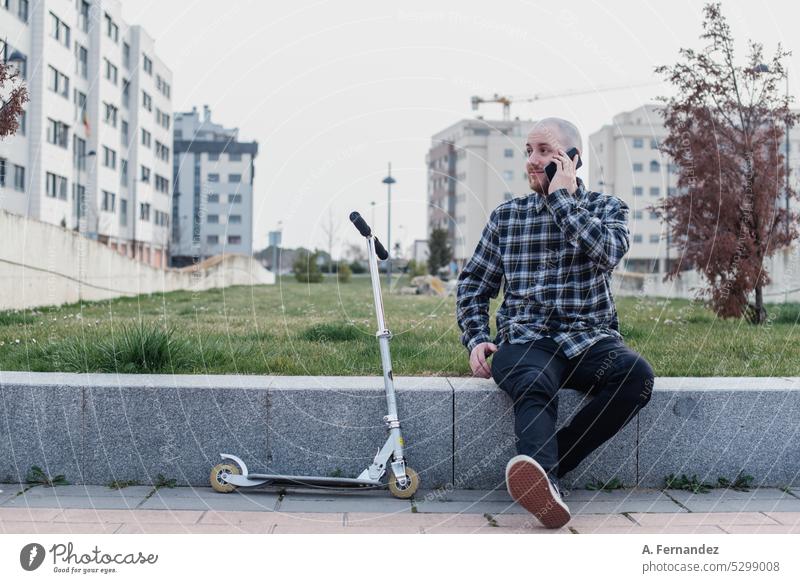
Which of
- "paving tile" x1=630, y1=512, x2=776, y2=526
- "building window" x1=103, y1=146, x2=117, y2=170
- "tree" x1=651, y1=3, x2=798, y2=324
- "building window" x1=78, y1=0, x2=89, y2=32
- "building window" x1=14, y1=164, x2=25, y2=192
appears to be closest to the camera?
"paving tile" x1=630, y1=512, x2=776, y2=526

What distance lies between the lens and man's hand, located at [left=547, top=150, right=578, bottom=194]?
3799 millimetres

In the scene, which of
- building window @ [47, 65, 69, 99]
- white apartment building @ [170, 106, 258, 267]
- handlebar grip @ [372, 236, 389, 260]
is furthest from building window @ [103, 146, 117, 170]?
handlebar grip @ [372, 236, 389, 260]

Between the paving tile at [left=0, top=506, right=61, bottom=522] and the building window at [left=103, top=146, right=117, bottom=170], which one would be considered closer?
the paving tile at [left=0, top=506, right=61, bottom=522]

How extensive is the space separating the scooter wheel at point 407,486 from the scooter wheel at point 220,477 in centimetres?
72

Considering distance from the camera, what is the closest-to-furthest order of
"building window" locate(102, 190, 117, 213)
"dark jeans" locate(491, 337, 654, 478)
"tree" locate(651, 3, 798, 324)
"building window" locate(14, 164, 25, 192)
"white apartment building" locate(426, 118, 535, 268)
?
1. "dark jeans" locate(491, 337, 654, 478)
2. "tree" locate(651, 3, 798, 324)
3. "building window" locate(14, 164, 25, 192)
4. "building window" locate(102, 190, 117, 213)
5. "white apartment building" locate(426, 118, 535, 268)

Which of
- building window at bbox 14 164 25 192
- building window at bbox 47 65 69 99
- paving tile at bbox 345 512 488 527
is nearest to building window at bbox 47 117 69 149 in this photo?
building window at bbox 47 65 69 99

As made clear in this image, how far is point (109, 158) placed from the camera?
53.7 metres

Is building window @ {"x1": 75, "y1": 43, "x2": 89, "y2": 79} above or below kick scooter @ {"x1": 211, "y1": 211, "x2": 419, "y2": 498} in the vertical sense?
above

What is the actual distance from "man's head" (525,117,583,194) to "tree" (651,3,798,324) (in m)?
6.79

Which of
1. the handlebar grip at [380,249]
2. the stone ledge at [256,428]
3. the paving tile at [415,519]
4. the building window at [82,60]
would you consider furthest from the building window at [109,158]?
the paving tile at [415,519]

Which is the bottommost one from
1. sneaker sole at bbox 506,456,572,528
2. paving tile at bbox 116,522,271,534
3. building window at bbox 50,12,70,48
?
paving tile at bbox 116,522,271,534

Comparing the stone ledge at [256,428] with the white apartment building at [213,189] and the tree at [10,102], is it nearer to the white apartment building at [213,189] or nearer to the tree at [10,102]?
the tree at [10,102]

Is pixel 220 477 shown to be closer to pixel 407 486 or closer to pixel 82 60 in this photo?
pixel 407 486

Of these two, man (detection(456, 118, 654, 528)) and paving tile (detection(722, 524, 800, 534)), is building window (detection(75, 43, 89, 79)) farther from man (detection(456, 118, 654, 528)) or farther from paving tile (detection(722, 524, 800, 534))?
paving tile (detection(722, 524, 800, 534))
